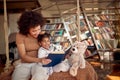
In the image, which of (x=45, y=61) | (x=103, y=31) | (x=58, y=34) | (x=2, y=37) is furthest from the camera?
(x=2, y=37)

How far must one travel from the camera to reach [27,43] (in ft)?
7.98

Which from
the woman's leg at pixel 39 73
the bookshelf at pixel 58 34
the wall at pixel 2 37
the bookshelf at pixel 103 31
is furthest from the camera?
the wall at pixel 2 37

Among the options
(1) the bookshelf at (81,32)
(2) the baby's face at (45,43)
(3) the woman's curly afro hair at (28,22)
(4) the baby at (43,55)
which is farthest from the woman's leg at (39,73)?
(1) the bookshelf at (81,32)

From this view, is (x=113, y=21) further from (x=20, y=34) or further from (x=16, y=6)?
(x=20, y=34)

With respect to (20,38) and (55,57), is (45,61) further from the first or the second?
(20,38)

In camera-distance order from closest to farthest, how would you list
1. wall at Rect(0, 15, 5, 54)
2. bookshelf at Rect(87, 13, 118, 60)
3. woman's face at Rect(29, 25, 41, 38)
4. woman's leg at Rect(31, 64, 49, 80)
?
woman's leg at Rect(31, 64, 49, 80)
woman's face at Rect(29, 25, 41, 38)
bookshelf at Rect(87, 13, 118, 60)
wall at Rect(0, 15, 5, 54)

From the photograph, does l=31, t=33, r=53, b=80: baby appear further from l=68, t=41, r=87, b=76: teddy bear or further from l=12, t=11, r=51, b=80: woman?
l=68, t=41, r=87, b=76: teddy bear

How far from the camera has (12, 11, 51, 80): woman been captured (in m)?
2.38

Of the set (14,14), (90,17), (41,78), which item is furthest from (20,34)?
(14,14)

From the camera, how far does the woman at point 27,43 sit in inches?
93.7

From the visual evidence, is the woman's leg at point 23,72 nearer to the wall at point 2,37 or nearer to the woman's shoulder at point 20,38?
the woman's shoulder at point 20,38

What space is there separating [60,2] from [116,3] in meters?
1.34

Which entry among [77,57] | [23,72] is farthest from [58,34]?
[23,72]

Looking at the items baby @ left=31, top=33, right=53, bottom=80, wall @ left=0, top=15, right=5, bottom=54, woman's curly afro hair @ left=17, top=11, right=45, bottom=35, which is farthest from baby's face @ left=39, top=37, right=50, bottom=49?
wall @ left=0, top=15, right=5, bottom=54
